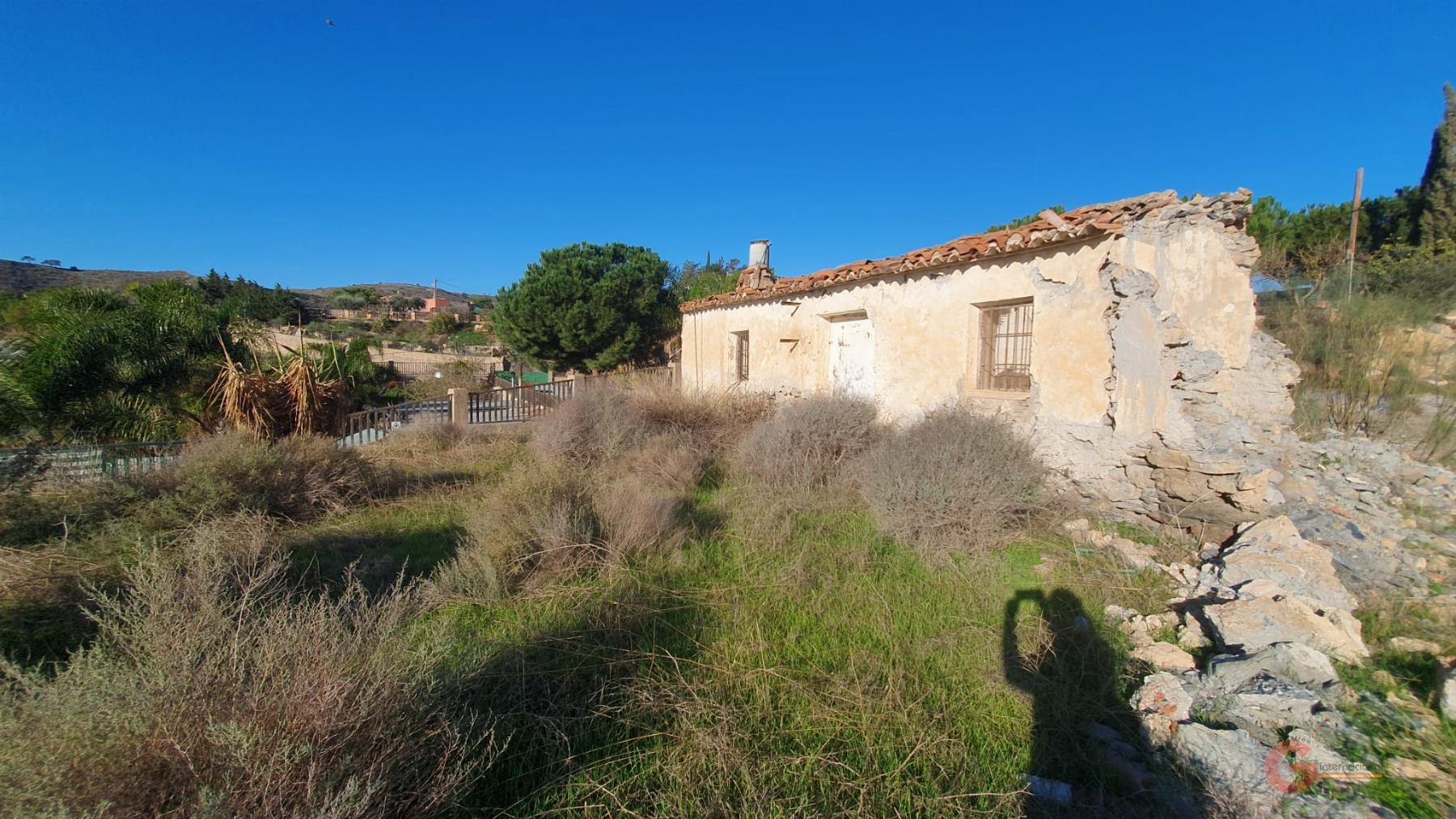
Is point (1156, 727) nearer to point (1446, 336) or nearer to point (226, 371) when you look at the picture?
point (1446, 336)

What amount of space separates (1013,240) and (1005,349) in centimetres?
121

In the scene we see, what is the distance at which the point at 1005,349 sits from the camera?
5992mm

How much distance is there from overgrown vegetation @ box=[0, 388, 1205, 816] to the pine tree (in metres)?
10.1

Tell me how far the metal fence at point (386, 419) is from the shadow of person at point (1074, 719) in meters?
8.32

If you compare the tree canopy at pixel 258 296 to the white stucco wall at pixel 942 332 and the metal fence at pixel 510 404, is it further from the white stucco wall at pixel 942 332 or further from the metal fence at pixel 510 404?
the white stucco wall at pixel 942 332

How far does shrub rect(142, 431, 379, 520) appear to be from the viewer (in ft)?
14.0

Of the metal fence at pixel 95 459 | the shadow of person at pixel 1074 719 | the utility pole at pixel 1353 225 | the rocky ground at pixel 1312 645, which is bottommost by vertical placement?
the shadow of person at pixel 1074 719

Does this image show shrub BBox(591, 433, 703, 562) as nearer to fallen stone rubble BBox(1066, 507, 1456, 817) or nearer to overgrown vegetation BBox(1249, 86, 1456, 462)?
fallen stone rubble BBox(1066, 507, 1456, 817)

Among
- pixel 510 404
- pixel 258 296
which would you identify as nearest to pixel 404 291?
pixel 258 296

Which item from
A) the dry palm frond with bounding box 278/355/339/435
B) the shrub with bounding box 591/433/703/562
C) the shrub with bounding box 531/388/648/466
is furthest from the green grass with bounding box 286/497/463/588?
the dry palm frond with bounding box 278/355/339/435

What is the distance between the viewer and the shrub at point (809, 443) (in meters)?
5.96

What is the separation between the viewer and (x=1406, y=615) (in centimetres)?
316

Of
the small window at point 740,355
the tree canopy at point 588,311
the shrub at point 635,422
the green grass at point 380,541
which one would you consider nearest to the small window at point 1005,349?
the shrub at point 635,422

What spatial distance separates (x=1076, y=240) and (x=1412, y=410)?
383cm
